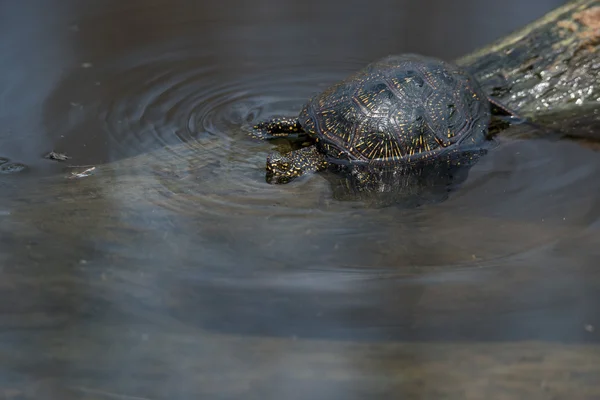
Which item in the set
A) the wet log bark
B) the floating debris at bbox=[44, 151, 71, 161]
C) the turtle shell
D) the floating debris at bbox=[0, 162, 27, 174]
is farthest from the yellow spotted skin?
the floating debris at bbox=[0, 162, 27, 174]

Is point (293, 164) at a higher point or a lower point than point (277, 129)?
lower

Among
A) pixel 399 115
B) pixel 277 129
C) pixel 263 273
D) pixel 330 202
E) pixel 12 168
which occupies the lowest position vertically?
pixel 263 273

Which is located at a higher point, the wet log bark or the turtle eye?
the wet log bark

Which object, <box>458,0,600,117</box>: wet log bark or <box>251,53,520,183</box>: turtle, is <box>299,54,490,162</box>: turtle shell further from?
<box>458,0,600,117</box>: wet log bark

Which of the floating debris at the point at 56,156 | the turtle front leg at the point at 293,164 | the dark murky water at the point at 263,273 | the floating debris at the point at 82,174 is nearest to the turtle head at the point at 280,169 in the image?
the turtle front leg at the point at 293,164

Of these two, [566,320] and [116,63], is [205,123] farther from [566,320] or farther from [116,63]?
[566,320]

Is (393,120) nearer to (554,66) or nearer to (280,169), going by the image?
(280,169)

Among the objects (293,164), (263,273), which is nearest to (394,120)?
(293,164)

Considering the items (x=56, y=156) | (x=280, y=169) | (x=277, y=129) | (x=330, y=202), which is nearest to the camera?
(x=330, y=202)

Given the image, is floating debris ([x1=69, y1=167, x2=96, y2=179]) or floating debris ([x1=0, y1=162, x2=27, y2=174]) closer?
floating debris ([x1=69, y1=167, x2=96, y2=179])
